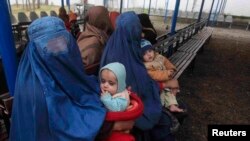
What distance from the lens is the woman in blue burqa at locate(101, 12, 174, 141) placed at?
2.15m

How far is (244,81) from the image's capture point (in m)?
5.43

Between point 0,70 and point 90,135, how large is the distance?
70.8 inches

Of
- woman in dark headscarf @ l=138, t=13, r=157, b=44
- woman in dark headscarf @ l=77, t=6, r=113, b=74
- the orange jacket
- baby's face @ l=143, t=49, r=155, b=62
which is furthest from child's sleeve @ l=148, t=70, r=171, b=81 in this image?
woman in dark headscarf @ l=138, t=13, r=157, b=44

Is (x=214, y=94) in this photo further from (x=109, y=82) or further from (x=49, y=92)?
(x=49, y=92)

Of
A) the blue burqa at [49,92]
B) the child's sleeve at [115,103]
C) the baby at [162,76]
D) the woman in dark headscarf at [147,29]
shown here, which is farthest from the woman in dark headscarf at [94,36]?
the woman in dark headscarf at [147,29]

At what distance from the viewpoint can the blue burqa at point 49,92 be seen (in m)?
1.31

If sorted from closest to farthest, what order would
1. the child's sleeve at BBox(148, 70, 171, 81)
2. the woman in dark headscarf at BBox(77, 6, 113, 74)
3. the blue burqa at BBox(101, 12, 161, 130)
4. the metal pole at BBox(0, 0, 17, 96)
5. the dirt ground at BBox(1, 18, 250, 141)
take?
the metal pole at BBox(0, 0, 17, 96) → the blue burqa at BBox(101, 12, 161, 130) → the woman in dark headscarf at BBox(77, 6, 113, 74) → the child's sleeve at BBox(148, 70, 171, 81) → the dirt ground at BBox(1, 18, 250, 141)

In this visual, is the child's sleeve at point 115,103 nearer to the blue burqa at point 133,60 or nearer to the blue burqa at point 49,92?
the blue burqa at point 49,92

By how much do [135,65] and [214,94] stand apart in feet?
9.58

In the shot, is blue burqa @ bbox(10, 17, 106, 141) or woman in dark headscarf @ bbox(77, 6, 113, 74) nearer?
blue burqa @ bbox(10, 17, 106, 141)

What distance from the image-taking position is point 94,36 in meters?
2.44

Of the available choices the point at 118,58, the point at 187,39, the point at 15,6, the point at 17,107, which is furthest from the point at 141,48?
the point at 15,6

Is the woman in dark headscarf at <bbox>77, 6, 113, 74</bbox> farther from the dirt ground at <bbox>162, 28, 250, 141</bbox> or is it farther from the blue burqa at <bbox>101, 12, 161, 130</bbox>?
the dirt ground at <bbox>162, 28, 250, 141</bbox>

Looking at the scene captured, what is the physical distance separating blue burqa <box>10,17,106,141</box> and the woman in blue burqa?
71 cm
